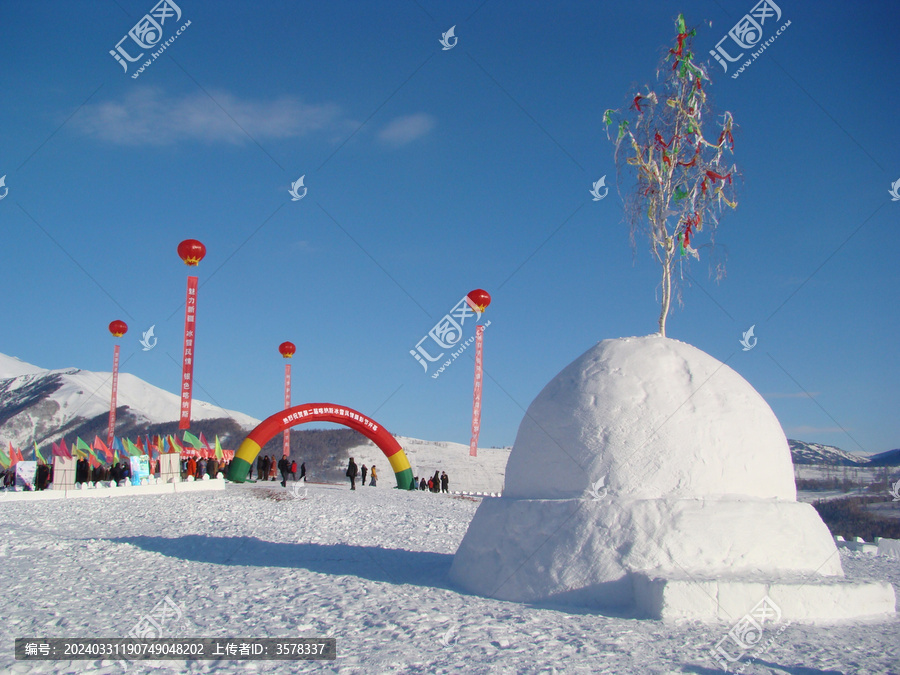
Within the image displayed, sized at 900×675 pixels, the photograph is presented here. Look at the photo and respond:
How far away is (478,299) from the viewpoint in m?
21.9

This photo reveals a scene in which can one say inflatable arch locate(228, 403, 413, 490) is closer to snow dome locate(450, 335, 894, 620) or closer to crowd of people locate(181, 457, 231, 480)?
crowd of people locate(181, 457, 231, 480)

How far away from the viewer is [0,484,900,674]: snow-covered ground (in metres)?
4.93

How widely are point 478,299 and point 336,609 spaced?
1614cm

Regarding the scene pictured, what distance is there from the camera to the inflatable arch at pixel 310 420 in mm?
20062

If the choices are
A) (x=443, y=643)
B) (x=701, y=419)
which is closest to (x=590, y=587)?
(x=443, y=643)

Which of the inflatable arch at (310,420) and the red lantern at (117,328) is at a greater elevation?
the red lantern at (117,328)

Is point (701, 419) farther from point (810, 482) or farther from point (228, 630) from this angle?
point (810, 482)

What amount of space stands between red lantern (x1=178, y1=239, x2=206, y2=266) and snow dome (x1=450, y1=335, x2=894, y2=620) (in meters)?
17.0

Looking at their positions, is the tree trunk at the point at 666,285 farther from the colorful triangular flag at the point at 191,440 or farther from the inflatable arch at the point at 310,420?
the colorful triangular flag at the point at 191,440

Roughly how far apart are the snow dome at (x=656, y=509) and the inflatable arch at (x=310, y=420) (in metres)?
13.7

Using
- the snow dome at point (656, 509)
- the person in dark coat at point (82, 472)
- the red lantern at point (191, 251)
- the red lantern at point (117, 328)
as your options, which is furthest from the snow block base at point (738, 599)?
the red lantern at point (117, 328)

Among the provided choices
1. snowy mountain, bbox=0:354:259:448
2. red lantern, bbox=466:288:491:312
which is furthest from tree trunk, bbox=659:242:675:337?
snowy mountain, bbox=0:354:259:448

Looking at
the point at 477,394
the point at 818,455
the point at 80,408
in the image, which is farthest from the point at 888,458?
the point at 80,408

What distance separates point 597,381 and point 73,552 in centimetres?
842
